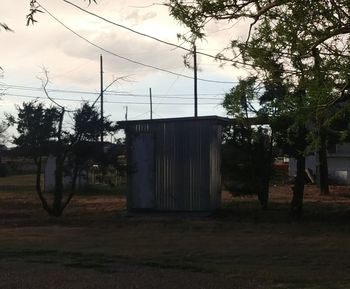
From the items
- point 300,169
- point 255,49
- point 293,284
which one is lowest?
point 293,284

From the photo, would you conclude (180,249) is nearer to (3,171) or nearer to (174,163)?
(174,163)

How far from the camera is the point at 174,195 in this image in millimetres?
23609

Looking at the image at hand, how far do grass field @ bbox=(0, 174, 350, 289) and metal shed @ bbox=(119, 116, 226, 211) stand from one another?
98cm

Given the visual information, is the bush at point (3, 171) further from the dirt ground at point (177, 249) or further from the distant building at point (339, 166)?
the dirt ground at point (177, 249)

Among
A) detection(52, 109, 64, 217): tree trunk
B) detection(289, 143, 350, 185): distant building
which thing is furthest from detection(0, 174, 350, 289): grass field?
detection(289, 143, 350, 185): distant building

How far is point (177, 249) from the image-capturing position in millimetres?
14016

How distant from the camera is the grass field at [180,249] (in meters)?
9.60

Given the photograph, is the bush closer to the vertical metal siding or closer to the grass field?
the grass field

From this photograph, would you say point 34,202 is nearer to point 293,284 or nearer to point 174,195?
point 174,195

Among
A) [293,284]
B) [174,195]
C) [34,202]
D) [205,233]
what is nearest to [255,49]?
[293,284]

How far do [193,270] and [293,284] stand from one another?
6.87 feet

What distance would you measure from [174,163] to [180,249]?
9.80m

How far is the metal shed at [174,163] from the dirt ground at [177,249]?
84cm

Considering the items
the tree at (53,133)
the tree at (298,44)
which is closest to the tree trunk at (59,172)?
the tree at (53,133)
